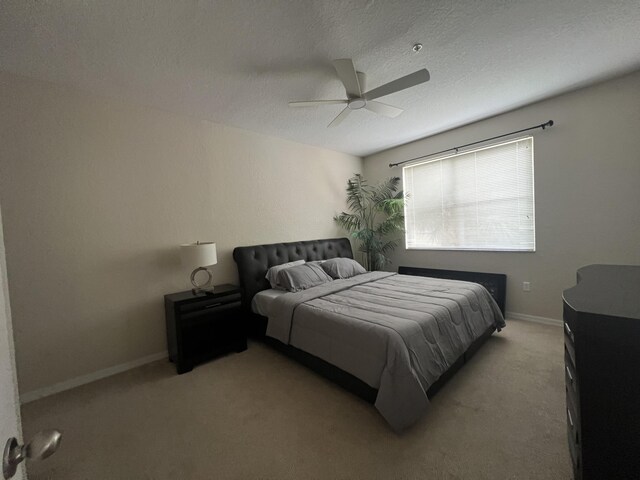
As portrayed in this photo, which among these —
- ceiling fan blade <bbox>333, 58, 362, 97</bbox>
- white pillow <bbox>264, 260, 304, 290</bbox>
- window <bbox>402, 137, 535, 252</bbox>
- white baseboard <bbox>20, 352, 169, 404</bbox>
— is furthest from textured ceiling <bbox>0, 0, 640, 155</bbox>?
white baseboard <bbox>20, 352, 169, 404</bbox>

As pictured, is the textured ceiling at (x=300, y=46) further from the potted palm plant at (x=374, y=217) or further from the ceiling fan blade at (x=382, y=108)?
the potted palm plant at (x=374, y=217)

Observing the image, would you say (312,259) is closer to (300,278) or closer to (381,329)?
(300,278)

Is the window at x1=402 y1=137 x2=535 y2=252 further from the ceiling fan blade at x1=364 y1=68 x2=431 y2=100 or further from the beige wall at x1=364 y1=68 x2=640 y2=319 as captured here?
the ceiling fan blade at x1=364 y1=68 x2=431 y2=100

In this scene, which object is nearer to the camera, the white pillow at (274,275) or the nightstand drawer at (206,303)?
the nightstand drawer at (206,303)

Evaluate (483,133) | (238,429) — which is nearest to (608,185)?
(483,133)

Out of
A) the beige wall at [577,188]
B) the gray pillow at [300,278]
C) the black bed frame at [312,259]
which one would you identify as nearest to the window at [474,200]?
the beige wall at [577,188]

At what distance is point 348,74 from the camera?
1.88 m

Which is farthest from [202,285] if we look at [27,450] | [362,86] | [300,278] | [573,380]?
[573,380]

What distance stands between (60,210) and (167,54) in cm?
159

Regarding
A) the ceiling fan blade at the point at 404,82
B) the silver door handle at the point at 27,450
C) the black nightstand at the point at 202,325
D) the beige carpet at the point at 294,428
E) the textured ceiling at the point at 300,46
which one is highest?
the textured ceiling at the point at 300,46

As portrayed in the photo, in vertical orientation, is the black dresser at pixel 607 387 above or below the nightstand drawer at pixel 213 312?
above

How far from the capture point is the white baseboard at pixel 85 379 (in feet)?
6.60

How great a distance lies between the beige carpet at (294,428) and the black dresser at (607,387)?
0.81 m

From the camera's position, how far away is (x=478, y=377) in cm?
206
